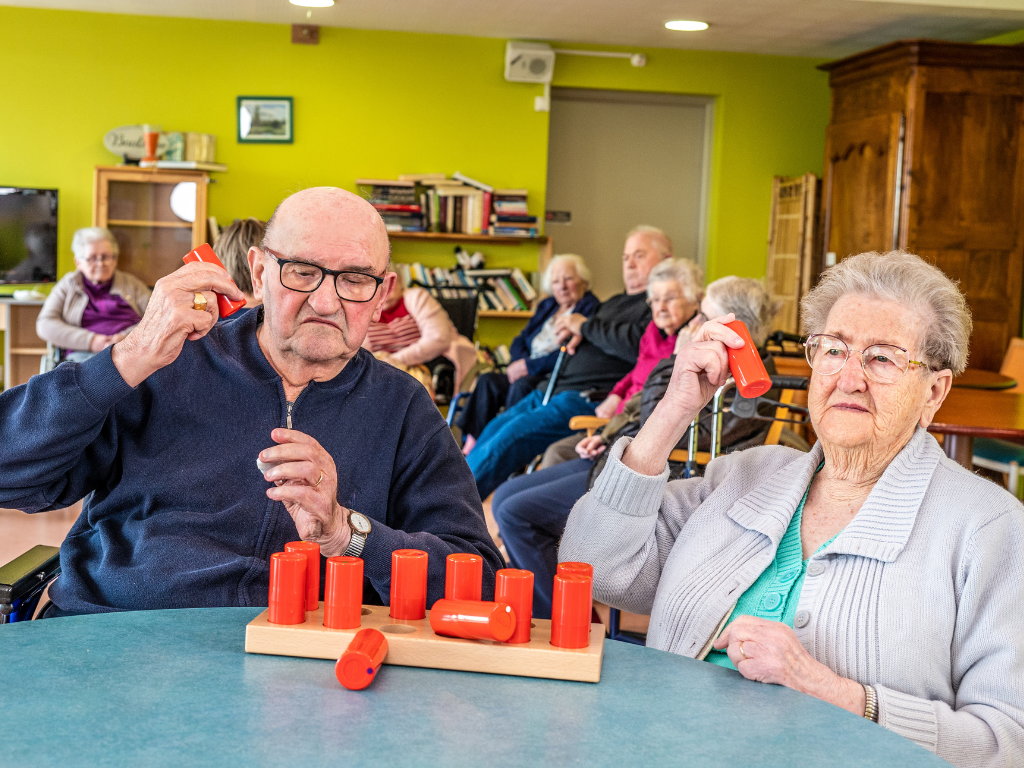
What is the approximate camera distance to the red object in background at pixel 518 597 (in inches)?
43.6

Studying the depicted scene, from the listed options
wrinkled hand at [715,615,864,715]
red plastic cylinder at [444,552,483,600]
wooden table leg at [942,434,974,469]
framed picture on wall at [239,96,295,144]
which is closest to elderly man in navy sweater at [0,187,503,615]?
red plastic cylinder at [444,552,483,600]

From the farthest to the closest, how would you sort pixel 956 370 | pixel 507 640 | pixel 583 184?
pixel 583 184, pixel 956 370, pixel 507 640

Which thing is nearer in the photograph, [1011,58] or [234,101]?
[1011,58]

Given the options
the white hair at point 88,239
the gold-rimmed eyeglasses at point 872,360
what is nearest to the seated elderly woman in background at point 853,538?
the gold-rimmed eyeglasses at point 872,360

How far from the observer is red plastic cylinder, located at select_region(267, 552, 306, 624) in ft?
3.72

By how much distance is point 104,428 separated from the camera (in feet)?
4.98

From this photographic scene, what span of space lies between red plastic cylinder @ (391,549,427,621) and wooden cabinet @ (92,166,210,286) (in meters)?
5.80

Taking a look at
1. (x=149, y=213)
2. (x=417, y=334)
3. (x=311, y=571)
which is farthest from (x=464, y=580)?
(x=149, y=213)

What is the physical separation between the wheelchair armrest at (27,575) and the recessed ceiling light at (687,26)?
551 cm

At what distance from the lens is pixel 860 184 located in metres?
6.17

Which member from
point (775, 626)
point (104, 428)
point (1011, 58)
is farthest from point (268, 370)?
point (1011, 58)

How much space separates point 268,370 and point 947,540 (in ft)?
3.33

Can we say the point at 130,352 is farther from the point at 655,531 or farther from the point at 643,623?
the point at 643,623

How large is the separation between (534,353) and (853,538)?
401 cm
